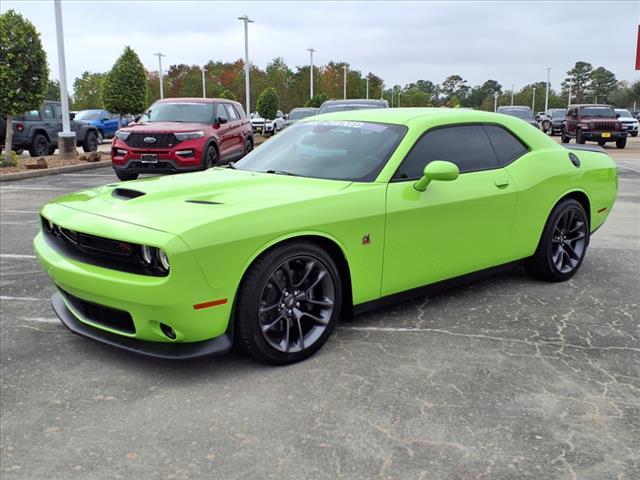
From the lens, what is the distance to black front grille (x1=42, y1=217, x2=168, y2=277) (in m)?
3.28

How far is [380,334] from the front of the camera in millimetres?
4133

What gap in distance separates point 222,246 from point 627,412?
2178 millimetres

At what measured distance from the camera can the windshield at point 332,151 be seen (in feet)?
13.7

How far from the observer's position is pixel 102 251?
135 inches

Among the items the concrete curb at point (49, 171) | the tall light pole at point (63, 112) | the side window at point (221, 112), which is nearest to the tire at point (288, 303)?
the side window at point (221, 112)

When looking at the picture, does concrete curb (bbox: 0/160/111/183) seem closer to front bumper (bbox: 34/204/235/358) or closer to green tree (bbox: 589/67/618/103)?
front bumper (bbox: 34/204/235/358)

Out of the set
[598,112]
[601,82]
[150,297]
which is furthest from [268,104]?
[601,82]

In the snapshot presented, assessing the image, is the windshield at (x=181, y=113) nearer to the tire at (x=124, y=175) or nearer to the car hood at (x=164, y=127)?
the car hood at (x=164, y=127)

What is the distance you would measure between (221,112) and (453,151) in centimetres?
1018

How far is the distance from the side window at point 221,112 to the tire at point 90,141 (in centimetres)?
910

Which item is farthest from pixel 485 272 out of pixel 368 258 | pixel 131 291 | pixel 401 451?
pixel 131 291

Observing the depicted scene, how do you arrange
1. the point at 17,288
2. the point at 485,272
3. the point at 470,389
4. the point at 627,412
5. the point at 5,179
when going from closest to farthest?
1. the point at 627,412
2. the point at 470,389
3. the point at 485,272
4. the point at 17,288
5. the point at 5,179

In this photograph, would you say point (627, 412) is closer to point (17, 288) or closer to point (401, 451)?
point (401, 451)

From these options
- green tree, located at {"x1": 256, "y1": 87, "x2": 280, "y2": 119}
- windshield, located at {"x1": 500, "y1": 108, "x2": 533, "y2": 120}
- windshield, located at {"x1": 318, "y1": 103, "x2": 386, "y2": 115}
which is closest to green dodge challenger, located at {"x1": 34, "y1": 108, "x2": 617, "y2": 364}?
windshield, located at {"x1": 318, "y1": 103, "x2": 386, "y2": 115}
